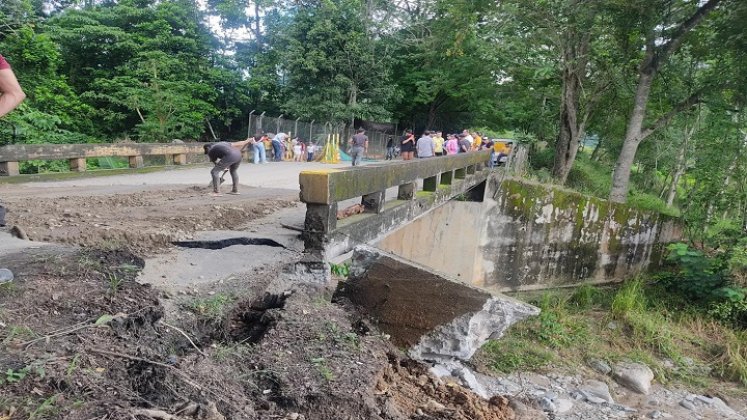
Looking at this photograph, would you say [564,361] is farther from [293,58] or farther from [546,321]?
[293,58]

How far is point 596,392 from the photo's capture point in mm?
6012

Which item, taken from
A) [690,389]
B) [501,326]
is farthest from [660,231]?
[501,326]

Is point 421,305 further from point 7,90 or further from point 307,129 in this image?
point 307,129

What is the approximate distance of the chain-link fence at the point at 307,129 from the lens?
Result: 810 inches

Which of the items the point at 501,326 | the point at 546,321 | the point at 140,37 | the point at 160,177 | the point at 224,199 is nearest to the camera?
the point at 501,326

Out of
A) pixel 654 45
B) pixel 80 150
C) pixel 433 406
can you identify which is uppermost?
pixel 654 45

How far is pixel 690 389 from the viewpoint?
688 cm

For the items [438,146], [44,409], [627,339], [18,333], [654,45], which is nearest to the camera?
[44,409]

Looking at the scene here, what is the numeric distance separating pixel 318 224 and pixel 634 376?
5612mm

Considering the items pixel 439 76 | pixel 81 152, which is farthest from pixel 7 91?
pixel 439 76

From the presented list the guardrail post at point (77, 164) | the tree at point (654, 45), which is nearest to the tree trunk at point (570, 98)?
the tree at point (654, 45)

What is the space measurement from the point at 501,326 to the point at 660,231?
410 inches

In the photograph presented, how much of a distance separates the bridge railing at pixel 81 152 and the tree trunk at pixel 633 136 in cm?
1069

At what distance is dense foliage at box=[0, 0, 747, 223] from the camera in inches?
448
